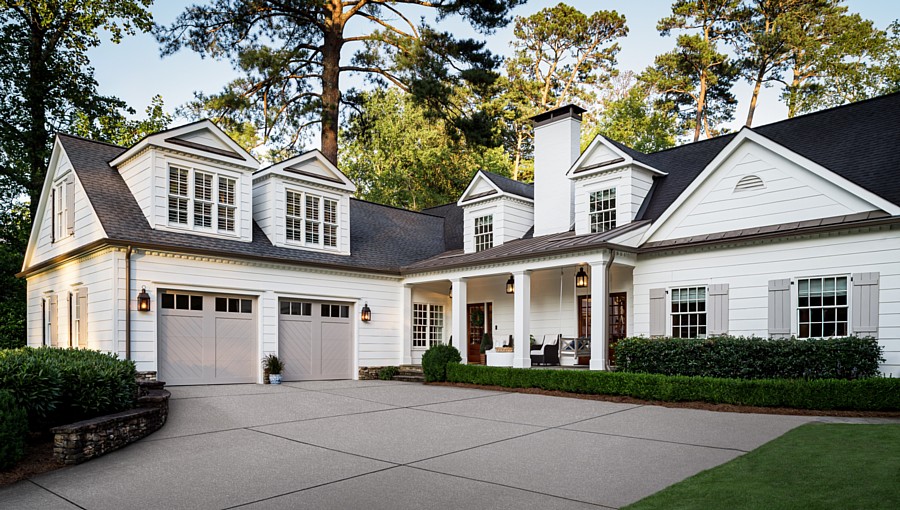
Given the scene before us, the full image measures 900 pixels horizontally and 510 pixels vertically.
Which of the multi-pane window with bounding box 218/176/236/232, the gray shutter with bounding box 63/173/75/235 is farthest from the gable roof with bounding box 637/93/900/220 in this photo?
the gray shutter with bounding box 63/173/75/235

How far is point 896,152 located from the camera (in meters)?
12.3

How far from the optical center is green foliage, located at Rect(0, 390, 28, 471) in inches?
279

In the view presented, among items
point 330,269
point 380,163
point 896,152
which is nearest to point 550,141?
point 330,269

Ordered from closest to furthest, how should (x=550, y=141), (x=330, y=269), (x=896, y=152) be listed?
(x=896, y=152) < (x=330, y=269) < (x=550, y=141)

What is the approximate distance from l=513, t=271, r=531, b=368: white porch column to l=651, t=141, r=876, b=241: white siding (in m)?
3.36

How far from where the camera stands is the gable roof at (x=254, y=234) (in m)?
13.9

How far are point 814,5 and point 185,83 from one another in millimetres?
27966

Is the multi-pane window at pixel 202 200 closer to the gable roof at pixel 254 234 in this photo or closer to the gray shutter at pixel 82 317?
the gable roof at pixel 254 234

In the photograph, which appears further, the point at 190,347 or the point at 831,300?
the point at 190,347

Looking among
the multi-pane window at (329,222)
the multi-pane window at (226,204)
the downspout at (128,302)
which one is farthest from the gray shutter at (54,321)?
the multi-pane window at (329,222)

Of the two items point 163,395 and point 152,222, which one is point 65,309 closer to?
point 152,222

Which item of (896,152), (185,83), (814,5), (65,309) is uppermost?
(814,5)

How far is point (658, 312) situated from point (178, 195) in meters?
11.5

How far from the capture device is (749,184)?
1338cm
